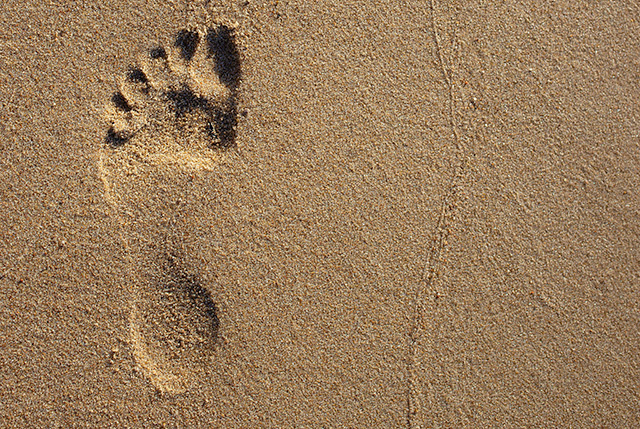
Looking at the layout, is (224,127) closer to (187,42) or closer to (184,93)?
(184,93)

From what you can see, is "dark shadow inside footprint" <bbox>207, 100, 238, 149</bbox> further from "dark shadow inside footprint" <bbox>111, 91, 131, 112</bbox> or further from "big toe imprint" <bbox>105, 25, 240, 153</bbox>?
"dark shadow inside footprint" <bbox>111, 91, 131, 112</bbox>

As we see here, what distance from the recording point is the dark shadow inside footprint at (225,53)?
1.50 m

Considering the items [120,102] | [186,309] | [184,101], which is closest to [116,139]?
[120,102]

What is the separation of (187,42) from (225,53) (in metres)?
0.12

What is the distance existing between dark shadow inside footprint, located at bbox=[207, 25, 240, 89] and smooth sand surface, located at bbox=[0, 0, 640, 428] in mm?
26

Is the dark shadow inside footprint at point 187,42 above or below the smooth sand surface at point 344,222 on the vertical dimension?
above

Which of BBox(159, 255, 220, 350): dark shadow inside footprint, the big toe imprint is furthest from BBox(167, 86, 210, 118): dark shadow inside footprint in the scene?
BBox(159, 255, 220, 350): dark shadow inside footprint

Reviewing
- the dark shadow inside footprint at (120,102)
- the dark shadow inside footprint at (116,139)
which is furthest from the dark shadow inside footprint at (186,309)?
the dark shadow inside footprint at (120,102)

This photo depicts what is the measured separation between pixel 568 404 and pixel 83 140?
1750 millimetres

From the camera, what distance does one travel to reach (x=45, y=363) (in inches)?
58.1

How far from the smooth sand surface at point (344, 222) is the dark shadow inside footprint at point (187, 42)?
0.11 ft

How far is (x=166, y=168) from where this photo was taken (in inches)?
58.7

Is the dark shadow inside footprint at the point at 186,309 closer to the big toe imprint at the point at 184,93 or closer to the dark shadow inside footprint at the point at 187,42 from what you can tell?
the big toe imprint at the point at 184,93

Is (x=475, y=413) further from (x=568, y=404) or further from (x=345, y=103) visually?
(x=345, y=103)
